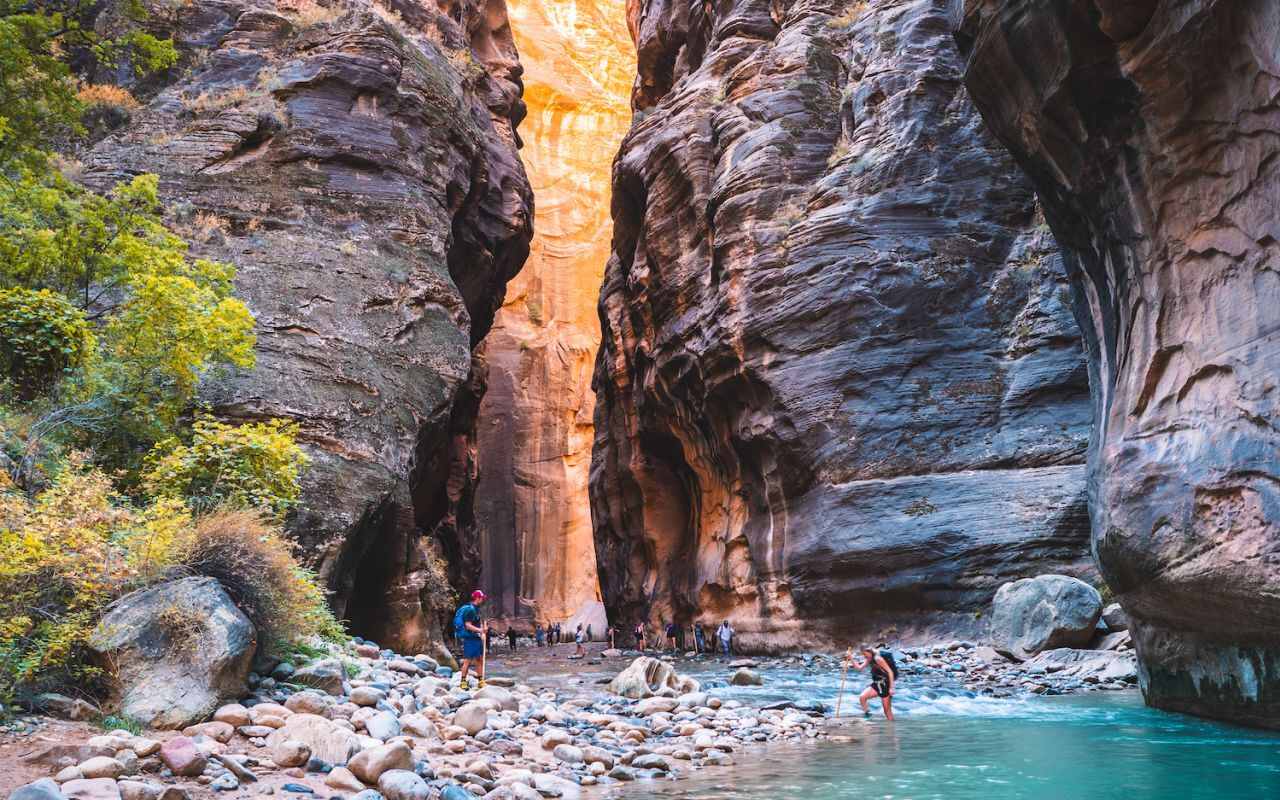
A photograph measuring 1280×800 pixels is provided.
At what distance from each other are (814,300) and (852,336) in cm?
145

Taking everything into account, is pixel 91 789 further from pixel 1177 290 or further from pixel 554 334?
pixel 554 334

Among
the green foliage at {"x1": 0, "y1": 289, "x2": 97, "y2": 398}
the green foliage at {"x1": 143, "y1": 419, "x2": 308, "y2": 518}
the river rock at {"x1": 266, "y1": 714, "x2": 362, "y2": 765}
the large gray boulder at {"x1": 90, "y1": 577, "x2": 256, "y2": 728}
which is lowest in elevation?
the river rock at {"x1": 266, "y1": 714, "x2": 362, "y2": 765}

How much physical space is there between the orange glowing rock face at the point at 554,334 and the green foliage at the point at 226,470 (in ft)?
155

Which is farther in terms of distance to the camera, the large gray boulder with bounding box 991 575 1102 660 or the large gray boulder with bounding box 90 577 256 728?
the large gray boulder with bounding box 991 575 1102 660

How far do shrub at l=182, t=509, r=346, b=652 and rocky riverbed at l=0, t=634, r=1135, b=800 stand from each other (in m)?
0.45

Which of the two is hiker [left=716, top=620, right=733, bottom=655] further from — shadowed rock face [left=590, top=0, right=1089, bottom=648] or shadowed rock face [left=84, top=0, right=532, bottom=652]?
shadowed rock face [left=84, top=0, right=532, bottom=652]

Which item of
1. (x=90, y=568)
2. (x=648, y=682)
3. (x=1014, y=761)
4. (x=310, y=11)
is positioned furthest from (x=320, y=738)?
(x=310, y=11)

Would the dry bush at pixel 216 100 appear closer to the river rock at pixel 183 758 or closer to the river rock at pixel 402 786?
the river rock at pixel 183 758

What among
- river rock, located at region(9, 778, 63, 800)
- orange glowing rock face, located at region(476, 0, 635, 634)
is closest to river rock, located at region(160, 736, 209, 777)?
river rock, located at region(9, 778, 63, 800)

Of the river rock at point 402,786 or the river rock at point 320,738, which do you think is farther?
the river rock at point 320,738

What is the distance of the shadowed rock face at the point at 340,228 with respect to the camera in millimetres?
17750

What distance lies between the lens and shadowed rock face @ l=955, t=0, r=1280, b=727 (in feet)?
31.6

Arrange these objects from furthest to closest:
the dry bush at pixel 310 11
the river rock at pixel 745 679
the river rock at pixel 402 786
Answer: the dry bush at pixel 310 11 < the river rock at pixel 745 679 < the river rock at pixel 402 786

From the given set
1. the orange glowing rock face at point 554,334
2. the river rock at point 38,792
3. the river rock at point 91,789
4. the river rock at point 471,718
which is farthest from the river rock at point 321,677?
the orange glowing rock face at point 554,334
